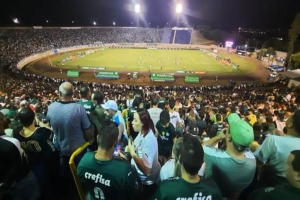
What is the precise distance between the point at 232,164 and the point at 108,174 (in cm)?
168

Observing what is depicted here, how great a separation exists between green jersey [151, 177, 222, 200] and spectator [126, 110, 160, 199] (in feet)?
3.79

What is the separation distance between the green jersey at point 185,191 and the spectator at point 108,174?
527mm

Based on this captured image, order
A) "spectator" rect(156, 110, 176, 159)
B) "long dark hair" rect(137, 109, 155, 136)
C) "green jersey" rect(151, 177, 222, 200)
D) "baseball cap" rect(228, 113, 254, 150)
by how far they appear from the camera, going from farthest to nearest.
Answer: "spectator" rect(156, 110, 176, 159) → "long dark hair" rect(137, 109, 155, 136) → "baseball cap" rect(228, 113, 254, 150) → "green jersey" rect(151, 177, 222, 200)

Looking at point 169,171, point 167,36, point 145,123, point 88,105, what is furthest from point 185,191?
point 167,36

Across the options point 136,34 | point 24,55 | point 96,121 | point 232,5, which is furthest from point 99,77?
point 232,5

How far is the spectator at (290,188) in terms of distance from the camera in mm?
2674

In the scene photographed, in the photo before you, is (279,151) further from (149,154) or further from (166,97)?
(166,97)

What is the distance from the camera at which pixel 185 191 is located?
2803mm

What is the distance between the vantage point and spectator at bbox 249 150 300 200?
2.67 metres

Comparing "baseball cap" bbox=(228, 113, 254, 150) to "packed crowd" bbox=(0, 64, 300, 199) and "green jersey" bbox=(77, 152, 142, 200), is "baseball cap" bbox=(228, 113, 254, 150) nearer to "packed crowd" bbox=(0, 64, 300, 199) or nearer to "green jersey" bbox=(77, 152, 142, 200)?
"packed crowd" bbox=(0, 64, 300, 199)

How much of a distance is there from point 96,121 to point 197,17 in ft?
422

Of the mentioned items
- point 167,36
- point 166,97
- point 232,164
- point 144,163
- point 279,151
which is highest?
point 279,151

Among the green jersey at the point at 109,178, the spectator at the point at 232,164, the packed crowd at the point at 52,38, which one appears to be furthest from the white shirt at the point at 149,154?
the packed crowd at the point at 52,38

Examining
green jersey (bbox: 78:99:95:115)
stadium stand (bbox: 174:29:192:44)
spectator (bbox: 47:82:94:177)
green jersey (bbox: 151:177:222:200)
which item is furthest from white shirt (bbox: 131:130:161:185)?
stadium stand (bbox: 174:29:192:44)
